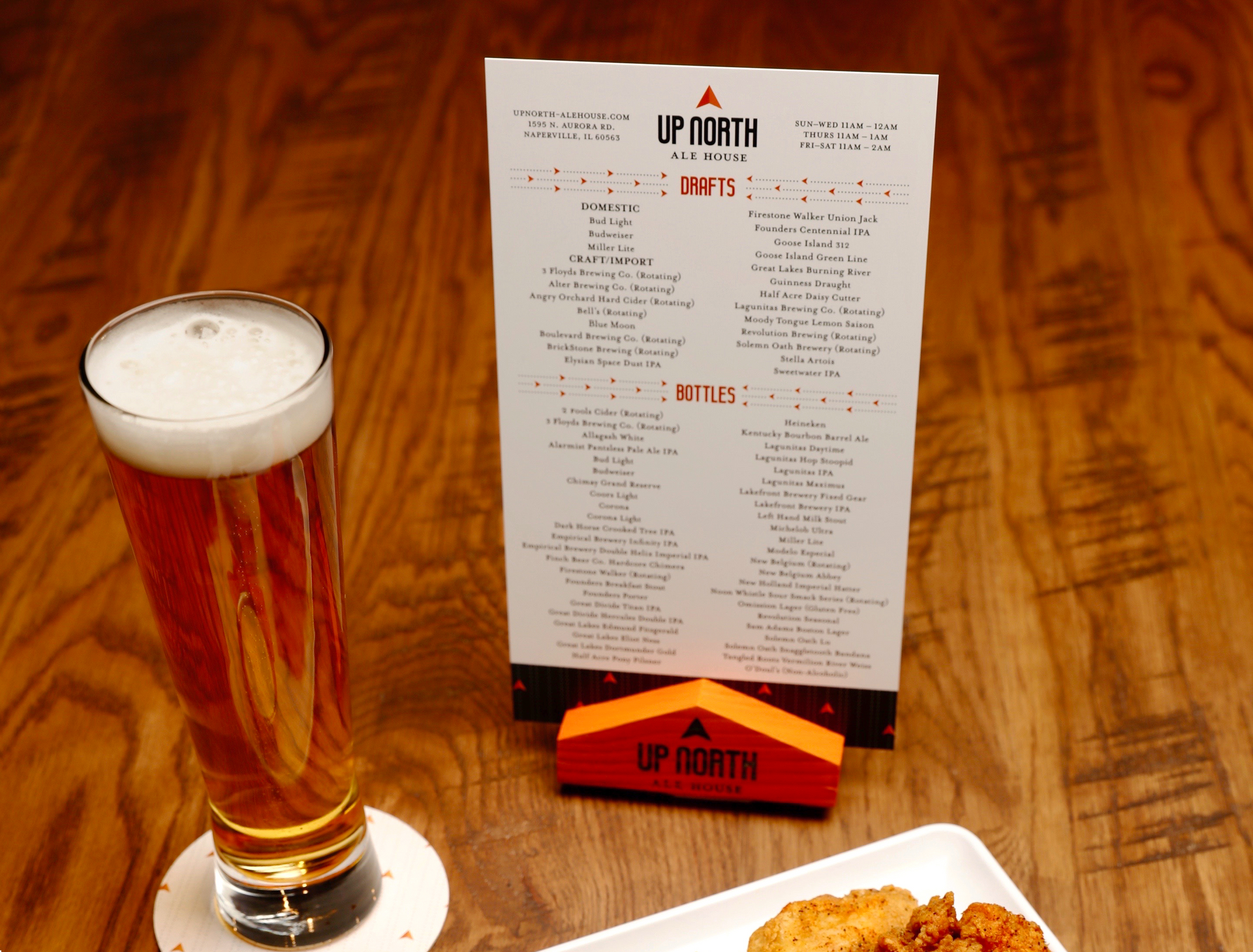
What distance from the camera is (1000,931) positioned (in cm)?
81

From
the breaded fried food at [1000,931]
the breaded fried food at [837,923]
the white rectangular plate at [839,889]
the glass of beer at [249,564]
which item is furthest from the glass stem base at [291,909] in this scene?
the breaded fried food at [1000,931]

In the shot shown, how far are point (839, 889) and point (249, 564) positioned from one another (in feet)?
1.49

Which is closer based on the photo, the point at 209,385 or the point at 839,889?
Answer: the point at 209,385

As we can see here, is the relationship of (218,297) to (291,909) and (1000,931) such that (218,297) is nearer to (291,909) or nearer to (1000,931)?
(291,909)

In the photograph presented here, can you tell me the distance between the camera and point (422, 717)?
3.65 feet

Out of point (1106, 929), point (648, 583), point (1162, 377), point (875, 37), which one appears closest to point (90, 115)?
point (875, 37)

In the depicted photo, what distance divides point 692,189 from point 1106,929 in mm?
579

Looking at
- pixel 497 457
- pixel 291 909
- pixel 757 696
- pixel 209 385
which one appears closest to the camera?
pixel 209 385

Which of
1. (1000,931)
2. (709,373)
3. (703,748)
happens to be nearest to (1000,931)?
(1000,931)

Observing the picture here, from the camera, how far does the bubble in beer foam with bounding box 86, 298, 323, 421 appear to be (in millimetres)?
787

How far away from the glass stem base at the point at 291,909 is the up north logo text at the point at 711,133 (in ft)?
1.76

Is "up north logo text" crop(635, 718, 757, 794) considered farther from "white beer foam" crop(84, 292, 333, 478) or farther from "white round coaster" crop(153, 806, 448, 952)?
"white beer foam" crop(84, 292, 333, 478)

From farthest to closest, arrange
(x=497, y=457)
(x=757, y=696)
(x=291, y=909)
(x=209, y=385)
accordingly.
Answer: (x=497, y=457) → (x=757, y=696) → (x=291, y=909) → (x=209, y=385)

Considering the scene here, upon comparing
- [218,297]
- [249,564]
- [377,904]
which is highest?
[218,297]
